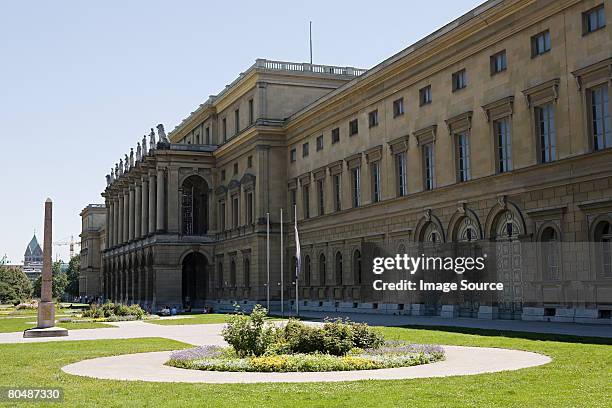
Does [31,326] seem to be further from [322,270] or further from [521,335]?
[521,335]

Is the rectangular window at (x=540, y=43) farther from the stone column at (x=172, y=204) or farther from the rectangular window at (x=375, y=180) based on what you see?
the stone column at (x=172, y=204)

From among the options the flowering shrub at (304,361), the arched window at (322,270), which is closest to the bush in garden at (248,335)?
the flowering shrub at (304,361)

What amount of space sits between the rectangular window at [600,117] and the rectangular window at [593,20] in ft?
9.97

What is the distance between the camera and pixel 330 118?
236ft

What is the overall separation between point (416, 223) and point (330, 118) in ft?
58.7

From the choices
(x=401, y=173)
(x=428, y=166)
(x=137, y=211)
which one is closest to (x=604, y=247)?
(x=428, y=166)

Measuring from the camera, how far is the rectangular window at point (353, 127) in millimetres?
67213

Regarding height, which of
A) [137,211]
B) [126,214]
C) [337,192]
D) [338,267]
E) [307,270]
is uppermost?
[126,214]

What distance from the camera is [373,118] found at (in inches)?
2539

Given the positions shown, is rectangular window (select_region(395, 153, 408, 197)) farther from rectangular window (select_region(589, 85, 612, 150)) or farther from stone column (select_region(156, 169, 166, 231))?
stone column (select_region(156, 169, 166, 231))

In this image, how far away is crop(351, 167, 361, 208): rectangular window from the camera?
67.1 metres

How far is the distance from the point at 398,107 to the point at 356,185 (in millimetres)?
9616

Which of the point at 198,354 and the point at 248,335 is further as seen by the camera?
the point at 198,354

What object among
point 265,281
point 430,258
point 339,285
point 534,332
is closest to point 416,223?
point 430,258
